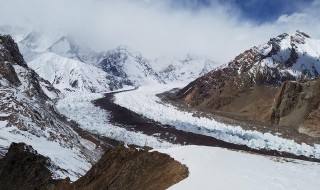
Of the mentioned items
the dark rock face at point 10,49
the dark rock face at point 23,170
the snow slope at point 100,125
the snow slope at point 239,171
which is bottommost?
the dark rock face at point 23,170

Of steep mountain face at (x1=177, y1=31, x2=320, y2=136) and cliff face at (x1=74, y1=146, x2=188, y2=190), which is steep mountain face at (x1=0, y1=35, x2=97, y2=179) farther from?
steep mountain face at (x1=177, y1=31, x2=320, y2=136)

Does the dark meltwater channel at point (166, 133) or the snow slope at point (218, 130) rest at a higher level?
the snow slope at point (218, 130)

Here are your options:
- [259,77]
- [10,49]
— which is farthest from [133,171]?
[259,77]

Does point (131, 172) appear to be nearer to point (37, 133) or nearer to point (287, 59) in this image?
point (37, 133)

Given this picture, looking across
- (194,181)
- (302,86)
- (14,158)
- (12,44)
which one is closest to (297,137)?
(302,86)

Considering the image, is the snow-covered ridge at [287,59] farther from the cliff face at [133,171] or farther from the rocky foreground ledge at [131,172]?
the cliff face at [133,171]

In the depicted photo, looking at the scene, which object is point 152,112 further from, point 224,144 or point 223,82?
point 224,144

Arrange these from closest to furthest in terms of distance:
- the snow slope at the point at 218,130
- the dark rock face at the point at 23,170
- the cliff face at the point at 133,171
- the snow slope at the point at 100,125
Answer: the cliff face at the point at 133,171, the dark rock face at the point at 23,170, the snow slope at the point at 218,130, the snow slope at the point at 100,125

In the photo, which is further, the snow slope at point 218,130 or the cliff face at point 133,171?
the snow slope at point 218,130

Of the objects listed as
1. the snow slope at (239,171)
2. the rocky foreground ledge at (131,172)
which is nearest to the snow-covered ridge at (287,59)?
the rocky foreground ledge at (131,172)
